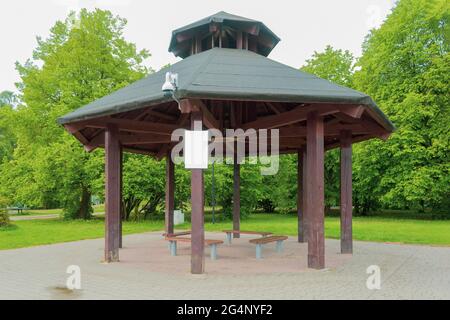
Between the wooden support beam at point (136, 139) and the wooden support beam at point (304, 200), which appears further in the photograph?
the wooden support beam at point (304, 200)

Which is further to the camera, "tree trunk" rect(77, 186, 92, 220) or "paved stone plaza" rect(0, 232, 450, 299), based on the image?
"tree trunk" rect(77, 186, 92, 220)

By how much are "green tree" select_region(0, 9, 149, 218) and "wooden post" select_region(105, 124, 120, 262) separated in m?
13.1

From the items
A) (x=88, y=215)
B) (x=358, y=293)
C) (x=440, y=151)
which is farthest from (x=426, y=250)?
(x=88, y=215)

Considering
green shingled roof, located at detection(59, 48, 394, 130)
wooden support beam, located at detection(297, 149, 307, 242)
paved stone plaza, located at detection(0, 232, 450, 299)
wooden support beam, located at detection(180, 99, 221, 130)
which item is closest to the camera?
paved stone plaza, located at detection(0, 232, 450, 299)

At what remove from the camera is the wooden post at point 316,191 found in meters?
7.91

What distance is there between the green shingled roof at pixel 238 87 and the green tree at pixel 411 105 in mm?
16367

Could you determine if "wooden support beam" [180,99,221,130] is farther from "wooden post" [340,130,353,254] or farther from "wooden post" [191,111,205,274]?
"wooden post" [340,130,353,254]

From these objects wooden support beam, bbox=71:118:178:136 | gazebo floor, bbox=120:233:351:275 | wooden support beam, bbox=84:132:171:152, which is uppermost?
wooden support beam, bbox=71:118:178:136

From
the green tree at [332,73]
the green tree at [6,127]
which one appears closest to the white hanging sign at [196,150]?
the green tree at [6,127]

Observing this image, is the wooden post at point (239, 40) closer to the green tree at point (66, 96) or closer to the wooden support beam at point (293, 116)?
the wooden support beam at point (293, 116)

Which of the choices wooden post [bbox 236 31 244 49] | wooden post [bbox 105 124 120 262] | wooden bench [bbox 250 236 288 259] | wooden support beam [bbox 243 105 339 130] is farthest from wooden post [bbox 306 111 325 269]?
wooden post [bbox 105 124 120 262]

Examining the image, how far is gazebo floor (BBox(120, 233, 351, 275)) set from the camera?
322 inches

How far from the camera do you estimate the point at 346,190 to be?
400 inches
